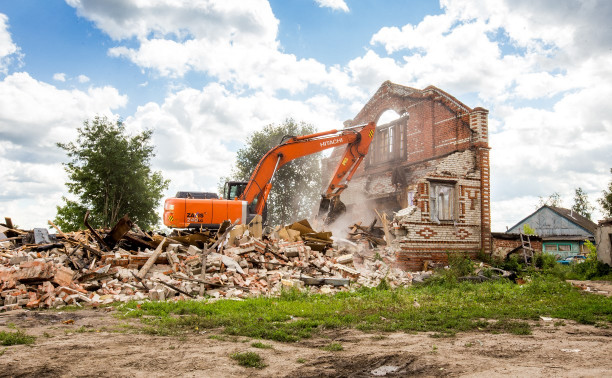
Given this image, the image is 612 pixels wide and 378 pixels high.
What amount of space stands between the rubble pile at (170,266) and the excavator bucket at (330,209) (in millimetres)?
2467

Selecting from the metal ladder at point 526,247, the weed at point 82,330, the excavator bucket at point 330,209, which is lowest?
the weed at point 82,330

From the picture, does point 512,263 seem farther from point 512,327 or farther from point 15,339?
point 15,339

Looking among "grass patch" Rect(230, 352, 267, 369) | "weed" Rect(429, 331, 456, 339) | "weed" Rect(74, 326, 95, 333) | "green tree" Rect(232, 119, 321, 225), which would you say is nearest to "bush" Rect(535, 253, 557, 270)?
"weed" Rect(429, 331, 456, 339)

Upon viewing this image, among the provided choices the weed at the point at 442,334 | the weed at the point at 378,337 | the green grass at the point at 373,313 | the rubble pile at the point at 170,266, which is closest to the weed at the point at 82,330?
the green grass at the point at 373,313

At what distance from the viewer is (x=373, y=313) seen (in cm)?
721

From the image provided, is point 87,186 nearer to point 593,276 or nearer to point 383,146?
point 383,146

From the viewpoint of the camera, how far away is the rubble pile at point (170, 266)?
28.3ft

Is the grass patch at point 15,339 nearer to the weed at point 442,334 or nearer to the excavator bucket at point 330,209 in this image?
the weed at point 442,334

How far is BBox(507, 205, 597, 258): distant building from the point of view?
3662 centimetres

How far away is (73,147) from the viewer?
28.1 meters

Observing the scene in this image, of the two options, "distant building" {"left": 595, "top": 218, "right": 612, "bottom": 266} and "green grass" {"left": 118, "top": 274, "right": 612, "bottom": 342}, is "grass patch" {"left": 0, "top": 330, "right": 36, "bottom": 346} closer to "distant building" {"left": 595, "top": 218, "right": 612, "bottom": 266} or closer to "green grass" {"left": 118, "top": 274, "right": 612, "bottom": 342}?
"green grass" {"left": 118, "top": 274, "right": 612, "bottom": 342}

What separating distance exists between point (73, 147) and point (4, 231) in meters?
16.0

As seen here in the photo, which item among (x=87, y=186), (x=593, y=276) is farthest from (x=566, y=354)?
(x=87, y=186)

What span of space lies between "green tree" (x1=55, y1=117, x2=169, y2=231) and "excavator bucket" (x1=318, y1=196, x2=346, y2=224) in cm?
1672
